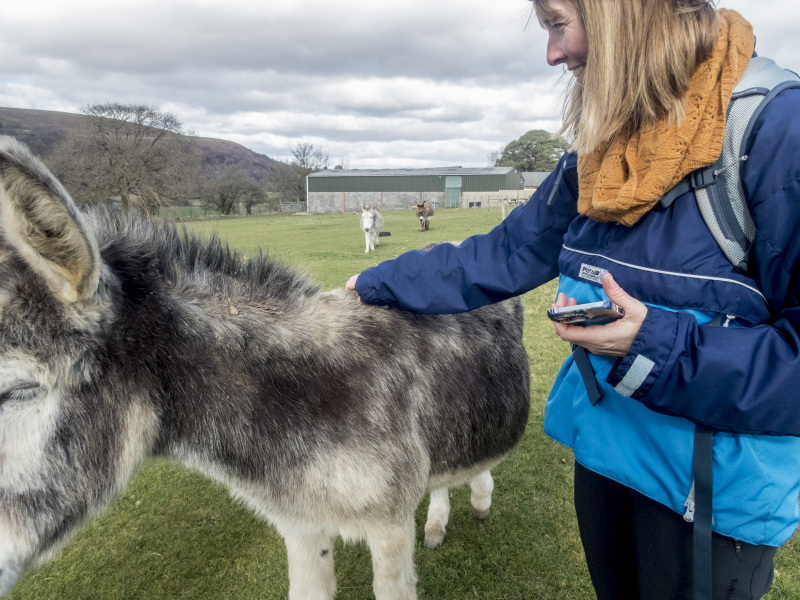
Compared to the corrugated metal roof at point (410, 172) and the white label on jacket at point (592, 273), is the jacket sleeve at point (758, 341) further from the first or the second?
the corrugated metal roof at point (410, 172)

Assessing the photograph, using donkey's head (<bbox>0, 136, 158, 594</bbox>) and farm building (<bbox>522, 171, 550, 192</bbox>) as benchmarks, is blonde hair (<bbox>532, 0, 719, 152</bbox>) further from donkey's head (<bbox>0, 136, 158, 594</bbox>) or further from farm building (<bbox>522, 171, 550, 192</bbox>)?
farm building (<bbox>522, 171, 550, 192</bbox>)

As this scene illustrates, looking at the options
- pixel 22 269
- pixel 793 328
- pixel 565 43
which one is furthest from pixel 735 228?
pixel 22 269

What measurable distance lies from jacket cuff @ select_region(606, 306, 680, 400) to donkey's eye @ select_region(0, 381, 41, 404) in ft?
6.41

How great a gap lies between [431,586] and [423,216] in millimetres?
27065

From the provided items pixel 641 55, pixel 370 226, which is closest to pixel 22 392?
pixel 641 55

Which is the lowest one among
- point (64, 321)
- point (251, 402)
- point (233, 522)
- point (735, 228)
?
point (233, 522)

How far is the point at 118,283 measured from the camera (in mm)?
1850

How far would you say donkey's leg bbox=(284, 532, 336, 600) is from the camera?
275 centimetres

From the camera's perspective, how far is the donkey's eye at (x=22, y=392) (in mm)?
1648

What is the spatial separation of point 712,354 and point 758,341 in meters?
0.12

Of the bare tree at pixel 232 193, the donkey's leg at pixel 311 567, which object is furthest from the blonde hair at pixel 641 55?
the bare tree at pixel 232 193

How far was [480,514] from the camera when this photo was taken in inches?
162

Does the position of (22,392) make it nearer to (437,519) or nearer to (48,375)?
(48,375)

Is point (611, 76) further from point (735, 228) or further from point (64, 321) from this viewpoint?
point (64, 321)
